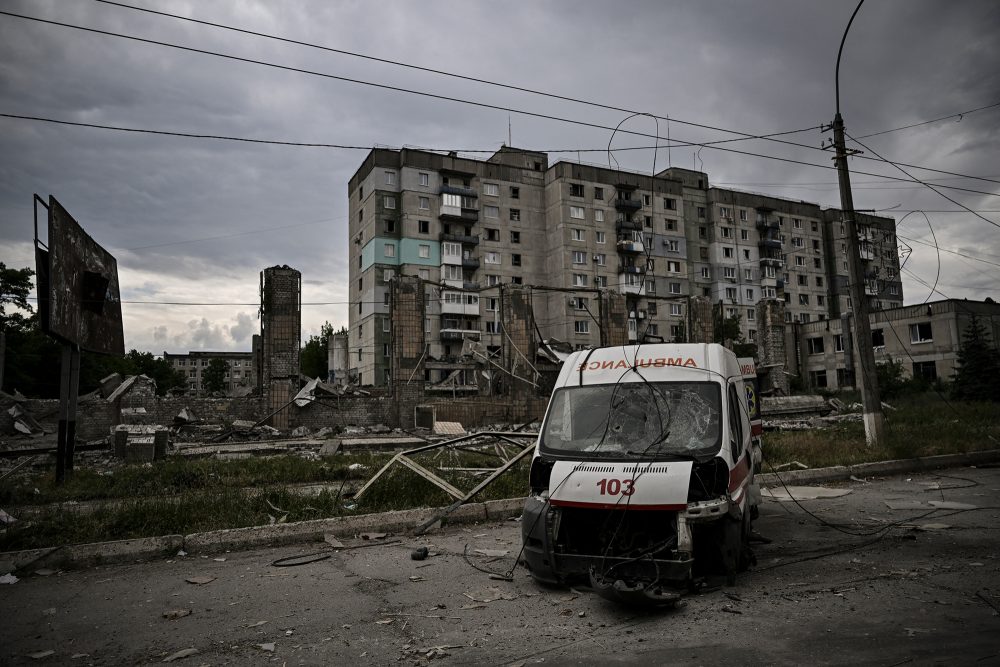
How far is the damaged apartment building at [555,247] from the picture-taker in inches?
2023

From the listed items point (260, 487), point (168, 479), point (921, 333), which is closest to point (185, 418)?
point (168, 479)

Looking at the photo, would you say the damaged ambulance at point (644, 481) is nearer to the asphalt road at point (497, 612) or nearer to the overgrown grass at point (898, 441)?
the asphalt road at point (497, 612)

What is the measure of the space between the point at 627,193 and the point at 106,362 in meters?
54.4

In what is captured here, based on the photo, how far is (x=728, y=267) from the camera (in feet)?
205

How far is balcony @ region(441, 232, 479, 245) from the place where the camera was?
172ft

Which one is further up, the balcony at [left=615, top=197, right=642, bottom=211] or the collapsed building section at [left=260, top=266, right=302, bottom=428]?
the balcony at [left=615, top=197, right=642, bottom=211]

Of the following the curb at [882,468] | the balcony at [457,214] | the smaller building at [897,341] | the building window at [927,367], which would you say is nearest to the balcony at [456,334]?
the balcony at [457,214]

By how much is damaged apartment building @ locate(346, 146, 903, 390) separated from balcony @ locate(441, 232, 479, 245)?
5.7 inches

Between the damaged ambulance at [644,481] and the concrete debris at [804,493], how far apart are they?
363 cm

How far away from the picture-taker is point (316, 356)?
214 ft

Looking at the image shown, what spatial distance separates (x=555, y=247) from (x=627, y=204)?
28.0 ft

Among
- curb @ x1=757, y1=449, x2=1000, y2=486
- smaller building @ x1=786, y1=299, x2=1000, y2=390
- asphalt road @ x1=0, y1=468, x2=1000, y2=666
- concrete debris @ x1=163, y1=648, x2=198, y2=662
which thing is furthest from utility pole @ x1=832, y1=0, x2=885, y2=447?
smaller building @ x1=786, y1=299, x2=1000, y2=390

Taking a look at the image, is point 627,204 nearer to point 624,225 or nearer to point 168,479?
point 624,225

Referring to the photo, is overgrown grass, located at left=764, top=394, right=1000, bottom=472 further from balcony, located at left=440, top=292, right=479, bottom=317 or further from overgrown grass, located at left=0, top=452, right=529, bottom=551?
balcony, located at left=440, top=292, right=479, bottom=317
